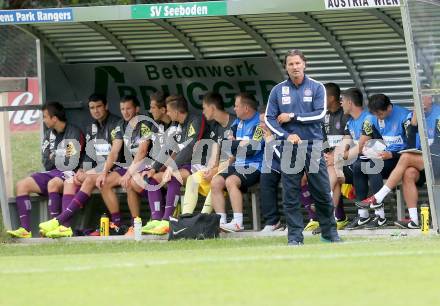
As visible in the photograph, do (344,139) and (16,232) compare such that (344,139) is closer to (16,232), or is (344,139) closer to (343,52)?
(343,52)

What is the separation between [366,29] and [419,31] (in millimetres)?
1768

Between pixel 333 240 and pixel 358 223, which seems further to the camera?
pixel 358 223

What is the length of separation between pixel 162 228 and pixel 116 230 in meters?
1.20

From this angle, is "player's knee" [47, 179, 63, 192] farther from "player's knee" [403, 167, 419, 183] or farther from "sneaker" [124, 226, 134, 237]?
"player's knee" [403, 167, 419, 183]

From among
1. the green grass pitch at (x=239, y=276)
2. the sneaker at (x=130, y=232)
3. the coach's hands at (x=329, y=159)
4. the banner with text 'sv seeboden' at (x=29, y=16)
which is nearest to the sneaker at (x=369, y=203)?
the coach's hands at (x=329, y=159)

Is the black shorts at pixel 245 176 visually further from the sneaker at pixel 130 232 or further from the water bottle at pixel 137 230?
the sneaker at pixel 130 232

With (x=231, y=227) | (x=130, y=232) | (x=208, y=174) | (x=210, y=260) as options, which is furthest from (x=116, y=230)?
(x=210, y=260)

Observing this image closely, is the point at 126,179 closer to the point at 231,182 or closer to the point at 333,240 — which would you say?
the point at 231,182

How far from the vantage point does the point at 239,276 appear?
9.48 metres

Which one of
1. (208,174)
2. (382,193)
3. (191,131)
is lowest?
(382,193)

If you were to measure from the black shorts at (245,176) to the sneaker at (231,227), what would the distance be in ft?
1.46

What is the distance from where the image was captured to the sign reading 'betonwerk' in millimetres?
14227

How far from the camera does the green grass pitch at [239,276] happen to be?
838cm

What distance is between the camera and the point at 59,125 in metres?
16.4
